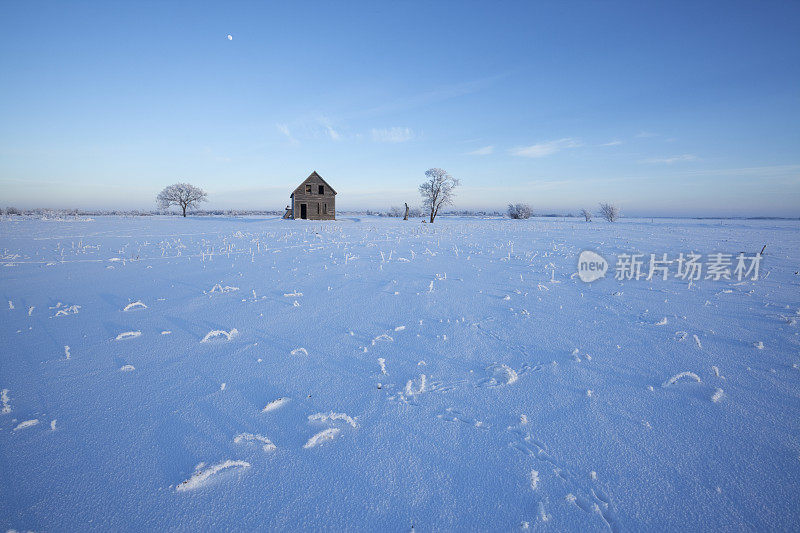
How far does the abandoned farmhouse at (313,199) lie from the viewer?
3574 centimetres

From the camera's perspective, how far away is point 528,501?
1926 millimetres

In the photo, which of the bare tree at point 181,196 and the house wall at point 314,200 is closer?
the house wall at point 314,200

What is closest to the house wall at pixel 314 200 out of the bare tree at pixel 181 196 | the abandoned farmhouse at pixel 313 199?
the abandoned farmhouse at pixel 313 199

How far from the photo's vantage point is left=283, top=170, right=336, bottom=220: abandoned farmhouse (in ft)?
117

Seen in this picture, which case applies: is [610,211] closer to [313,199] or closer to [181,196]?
[313,199]

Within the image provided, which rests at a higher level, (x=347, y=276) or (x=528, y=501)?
(x=347, y=276)

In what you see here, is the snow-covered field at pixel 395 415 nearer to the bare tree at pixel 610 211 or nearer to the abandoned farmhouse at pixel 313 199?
the abandoned farmhouse at pixel 313 199

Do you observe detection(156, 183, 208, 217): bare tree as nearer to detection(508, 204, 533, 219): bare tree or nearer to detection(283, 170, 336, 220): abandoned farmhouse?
detection(283, 170, 336, 220): abandoned farmhouse

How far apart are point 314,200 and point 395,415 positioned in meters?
36.8

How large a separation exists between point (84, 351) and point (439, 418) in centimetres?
433

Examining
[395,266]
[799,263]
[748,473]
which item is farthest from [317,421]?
[799,263]

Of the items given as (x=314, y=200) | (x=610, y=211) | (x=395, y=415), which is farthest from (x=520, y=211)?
(x=395, y=415)

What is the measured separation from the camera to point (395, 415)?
266cm

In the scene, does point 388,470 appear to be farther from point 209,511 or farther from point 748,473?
point 748,473
